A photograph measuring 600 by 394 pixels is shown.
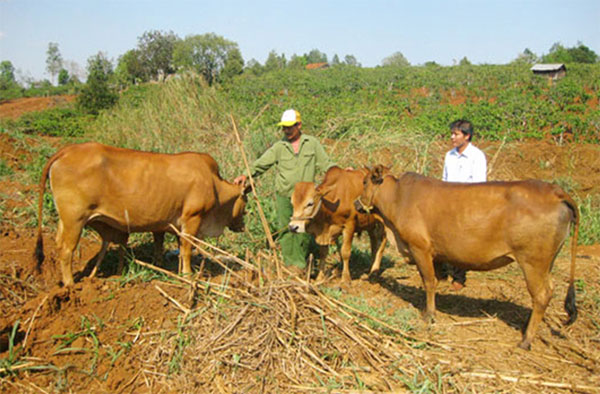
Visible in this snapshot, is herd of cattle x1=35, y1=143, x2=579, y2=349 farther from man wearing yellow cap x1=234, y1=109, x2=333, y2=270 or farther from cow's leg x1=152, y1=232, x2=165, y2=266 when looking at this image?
man wearing yellow cap x1=234, y1=109, x2=333, y2=270

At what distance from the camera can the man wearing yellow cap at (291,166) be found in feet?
21.2

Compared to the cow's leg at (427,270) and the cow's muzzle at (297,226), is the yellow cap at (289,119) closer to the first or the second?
the cow's muzzle at (297,226)

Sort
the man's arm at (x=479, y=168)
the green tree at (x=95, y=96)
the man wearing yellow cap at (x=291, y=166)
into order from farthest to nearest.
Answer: the green tree at (x=95, y=96)
the man wearing yellow cap at (x=291, y=166)
the man's arm at (x=479, y=168)

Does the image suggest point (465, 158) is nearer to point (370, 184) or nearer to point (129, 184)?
point (370, 184)

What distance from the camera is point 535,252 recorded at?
456 cm

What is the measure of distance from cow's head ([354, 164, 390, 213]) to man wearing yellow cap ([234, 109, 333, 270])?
85cm

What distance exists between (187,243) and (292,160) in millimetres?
1689

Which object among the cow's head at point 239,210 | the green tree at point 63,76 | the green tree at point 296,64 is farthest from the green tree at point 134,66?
the cow's head at point 239,210

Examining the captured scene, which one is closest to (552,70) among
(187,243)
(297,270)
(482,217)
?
(297,270)

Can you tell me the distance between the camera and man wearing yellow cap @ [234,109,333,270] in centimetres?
647

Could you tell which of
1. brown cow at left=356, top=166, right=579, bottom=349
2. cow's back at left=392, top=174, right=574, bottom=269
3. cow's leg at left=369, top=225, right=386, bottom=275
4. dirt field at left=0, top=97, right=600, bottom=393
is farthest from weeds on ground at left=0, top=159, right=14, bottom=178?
cow's back at left=392, top=174, right=574, bottom=269

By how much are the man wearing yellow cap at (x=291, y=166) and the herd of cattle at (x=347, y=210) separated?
0.26 metres

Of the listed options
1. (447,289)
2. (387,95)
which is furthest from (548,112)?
(447,289)

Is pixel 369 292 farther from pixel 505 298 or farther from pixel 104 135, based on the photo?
pixel 104 135
